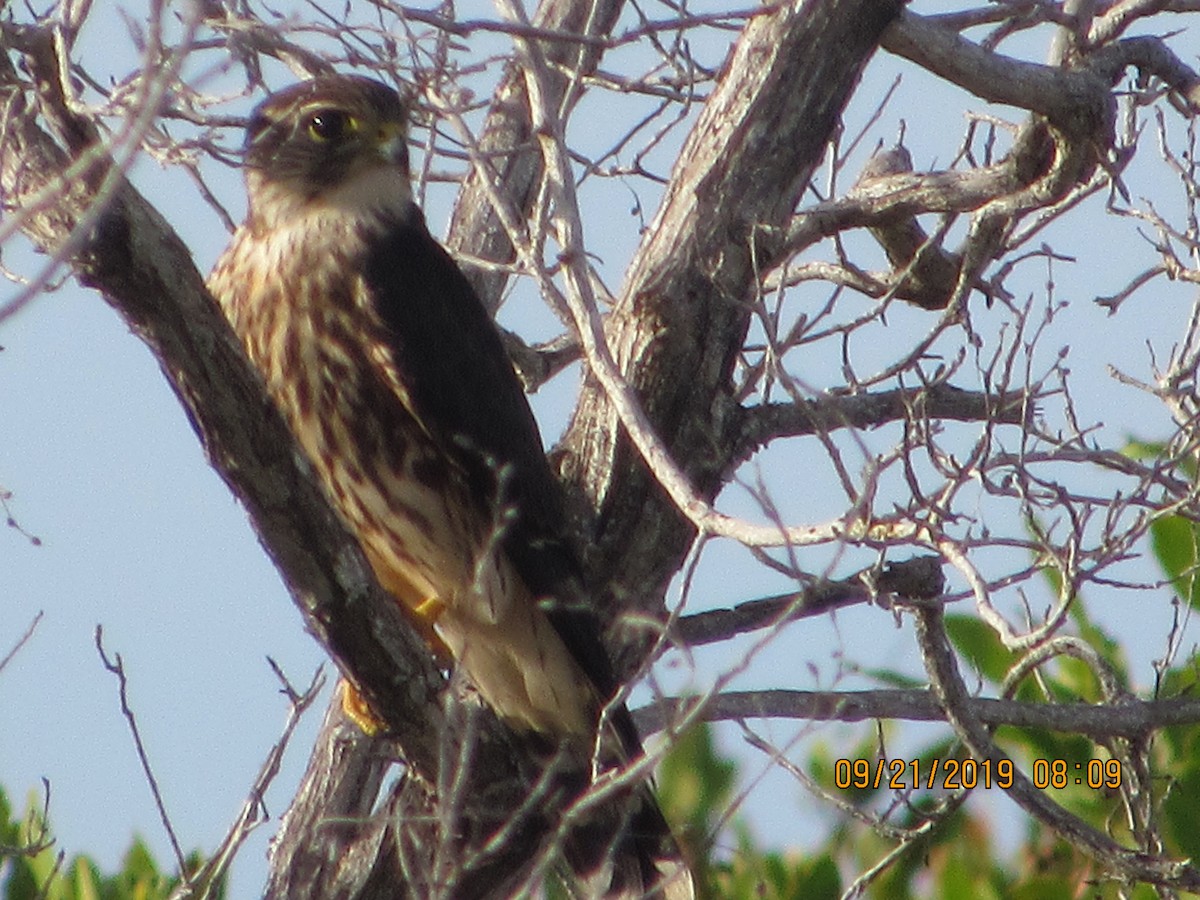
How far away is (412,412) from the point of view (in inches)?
146

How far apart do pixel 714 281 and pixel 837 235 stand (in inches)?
17.5

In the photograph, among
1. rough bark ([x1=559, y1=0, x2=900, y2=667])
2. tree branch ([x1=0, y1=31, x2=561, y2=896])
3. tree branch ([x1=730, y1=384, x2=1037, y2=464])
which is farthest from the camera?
tree branch ([x1=730, y1=384, x2=1037, y2=464])

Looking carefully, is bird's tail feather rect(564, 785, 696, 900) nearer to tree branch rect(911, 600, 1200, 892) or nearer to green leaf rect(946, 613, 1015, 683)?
tree branch rect(911, 600, 1200, 892)

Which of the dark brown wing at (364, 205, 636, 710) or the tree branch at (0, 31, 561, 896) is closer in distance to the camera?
the tree branch at (0, 31, 561, 896)

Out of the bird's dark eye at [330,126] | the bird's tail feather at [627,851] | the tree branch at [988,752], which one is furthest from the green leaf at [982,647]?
the bird's dark eye at [330,126]

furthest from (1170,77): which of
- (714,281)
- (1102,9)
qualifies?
(714,281)

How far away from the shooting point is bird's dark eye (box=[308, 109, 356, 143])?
3.97 metres

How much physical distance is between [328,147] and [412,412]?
0.67 meters

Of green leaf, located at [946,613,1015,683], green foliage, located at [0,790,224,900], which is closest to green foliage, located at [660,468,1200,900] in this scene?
green leaf, located at [946,613,1015,683]

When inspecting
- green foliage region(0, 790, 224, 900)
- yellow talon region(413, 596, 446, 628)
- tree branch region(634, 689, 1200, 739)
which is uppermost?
tree branch region(634, 689, 1200, 739)

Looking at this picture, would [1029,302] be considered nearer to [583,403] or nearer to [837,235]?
[837,235]

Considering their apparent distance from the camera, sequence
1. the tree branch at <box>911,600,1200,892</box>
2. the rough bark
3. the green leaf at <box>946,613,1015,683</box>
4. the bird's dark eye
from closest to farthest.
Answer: the tree branch at <box>911,600,1200,892</box>
the rough bark
the bird's dark eye
the green leaf at <box>946,613,1015,683</box>

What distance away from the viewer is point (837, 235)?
396 centimetres
